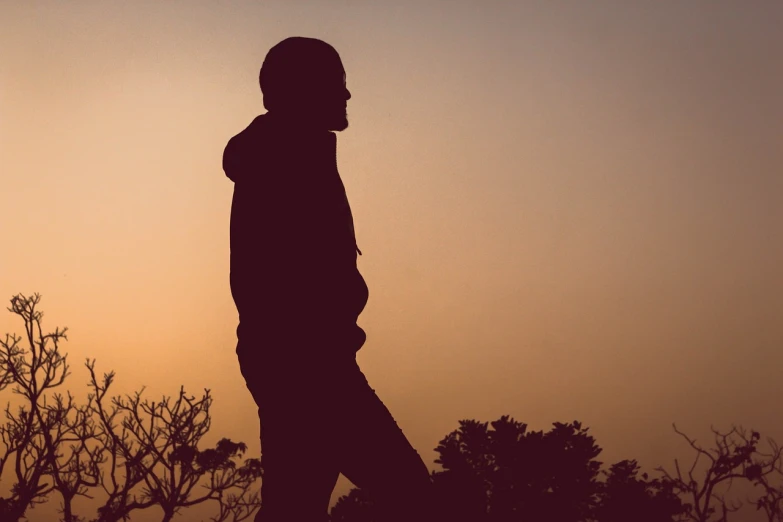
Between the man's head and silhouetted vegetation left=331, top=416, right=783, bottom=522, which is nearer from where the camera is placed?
the man's head

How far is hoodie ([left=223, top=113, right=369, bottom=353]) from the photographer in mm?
2615

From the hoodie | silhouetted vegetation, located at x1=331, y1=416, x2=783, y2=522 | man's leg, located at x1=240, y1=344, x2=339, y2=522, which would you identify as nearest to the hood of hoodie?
the hoodie

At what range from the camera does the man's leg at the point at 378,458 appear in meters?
2.58

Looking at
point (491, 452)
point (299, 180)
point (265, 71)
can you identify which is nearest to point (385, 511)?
point (299, 180)

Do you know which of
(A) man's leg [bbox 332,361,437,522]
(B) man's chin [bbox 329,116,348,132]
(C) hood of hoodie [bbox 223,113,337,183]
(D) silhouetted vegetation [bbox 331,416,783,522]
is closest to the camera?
(A) man's leg [bbox 332,361,437,522]

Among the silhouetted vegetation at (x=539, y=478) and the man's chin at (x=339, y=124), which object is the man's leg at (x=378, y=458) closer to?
the man's chin at (x=339, y=124)

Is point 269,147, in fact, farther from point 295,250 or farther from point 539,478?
point 539,478

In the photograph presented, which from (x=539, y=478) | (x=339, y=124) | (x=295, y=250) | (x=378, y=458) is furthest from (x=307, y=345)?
(x=539, y=478)

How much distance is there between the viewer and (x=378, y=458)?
2.61 m

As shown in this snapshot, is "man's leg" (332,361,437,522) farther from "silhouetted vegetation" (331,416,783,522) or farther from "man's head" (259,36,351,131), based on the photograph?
"silhouetted vegetation" (331,416,783,522)

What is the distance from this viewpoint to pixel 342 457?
2.63m

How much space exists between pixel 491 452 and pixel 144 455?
559 inches

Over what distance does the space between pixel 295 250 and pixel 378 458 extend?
2.15 feet

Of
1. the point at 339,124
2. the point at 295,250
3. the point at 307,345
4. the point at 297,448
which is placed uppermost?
the point at 339,124
